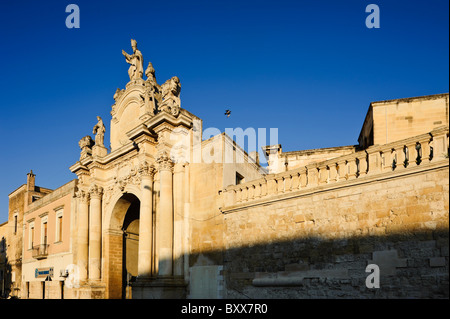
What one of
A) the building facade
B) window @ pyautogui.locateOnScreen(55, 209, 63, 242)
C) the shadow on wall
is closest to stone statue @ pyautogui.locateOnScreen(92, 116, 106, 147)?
the building facade

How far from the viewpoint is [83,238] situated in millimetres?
17844

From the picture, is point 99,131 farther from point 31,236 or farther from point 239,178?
point 31,236

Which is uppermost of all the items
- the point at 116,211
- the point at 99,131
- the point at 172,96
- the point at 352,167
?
the point at 172,96

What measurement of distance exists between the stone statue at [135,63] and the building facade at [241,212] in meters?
0.07

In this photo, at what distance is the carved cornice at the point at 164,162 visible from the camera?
13.6 meters

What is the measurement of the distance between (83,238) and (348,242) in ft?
44.5

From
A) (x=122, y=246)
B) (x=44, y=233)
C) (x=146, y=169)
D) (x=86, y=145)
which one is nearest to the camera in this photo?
(x=146, y=169)

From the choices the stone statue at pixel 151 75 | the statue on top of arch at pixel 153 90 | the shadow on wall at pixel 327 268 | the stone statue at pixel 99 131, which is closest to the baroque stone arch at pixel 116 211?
the stone statue at pixel 99 131

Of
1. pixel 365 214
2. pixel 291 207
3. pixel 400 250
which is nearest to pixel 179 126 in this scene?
pixel 291 207

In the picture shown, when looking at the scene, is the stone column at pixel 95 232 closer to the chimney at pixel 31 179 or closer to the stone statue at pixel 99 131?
the stone statue at pixel 99 131

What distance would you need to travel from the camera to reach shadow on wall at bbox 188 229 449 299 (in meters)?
7.39

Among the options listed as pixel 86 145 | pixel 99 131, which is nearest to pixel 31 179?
pixel 86 145

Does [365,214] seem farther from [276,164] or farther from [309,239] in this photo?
[276,164]

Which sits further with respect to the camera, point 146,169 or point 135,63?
point 135,63
